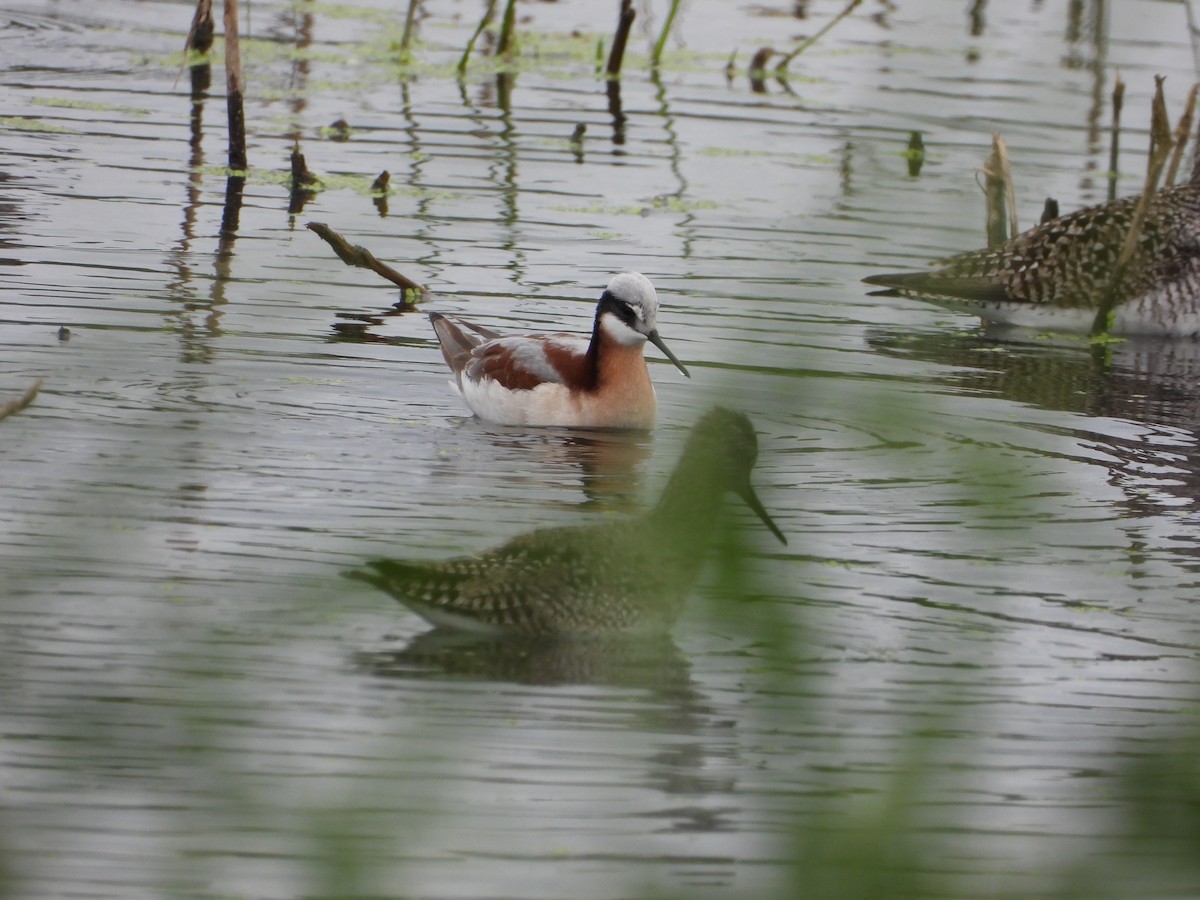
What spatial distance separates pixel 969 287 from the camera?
37.7ft

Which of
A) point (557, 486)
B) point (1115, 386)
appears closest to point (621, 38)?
point (1115, 386)

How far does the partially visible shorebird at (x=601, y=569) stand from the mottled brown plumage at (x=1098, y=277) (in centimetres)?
626

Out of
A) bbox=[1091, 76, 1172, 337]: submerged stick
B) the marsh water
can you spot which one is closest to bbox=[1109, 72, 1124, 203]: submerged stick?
the marsh water

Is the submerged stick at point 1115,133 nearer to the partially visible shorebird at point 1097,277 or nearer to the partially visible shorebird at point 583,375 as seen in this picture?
the partially visible shorebird at point 1097,277

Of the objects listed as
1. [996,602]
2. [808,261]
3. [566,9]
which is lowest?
[996,602]

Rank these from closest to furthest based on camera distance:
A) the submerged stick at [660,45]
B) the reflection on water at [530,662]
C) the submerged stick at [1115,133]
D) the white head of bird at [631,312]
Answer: the reflection on water at [530,662], the white head of bird at [631,312], the submerged stick at [1115,133], the submerged stick at [660,45]

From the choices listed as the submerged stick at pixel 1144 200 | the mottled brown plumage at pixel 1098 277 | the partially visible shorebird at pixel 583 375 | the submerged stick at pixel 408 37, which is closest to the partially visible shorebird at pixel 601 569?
the partially visible shorebird at pixel 583 375

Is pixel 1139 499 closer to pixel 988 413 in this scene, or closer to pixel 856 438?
pixel 988 413

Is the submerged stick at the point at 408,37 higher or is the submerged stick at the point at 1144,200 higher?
the submerged stick at the point at 408,37

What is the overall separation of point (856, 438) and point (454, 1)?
20763 millimetres

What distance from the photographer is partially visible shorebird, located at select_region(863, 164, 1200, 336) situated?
11.4 metres

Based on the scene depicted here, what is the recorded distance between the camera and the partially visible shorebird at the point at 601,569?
186cm

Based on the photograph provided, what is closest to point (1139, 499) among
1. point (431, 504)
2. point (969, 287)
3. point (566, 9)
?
point (431, 504)

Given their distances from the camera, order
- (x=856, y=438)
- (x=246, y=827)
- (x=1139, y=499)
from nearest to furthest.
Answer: (x=246, y=827) < (x=856, y=438) < (x=1139, y=499)
